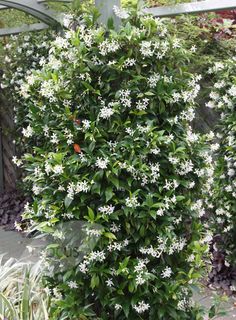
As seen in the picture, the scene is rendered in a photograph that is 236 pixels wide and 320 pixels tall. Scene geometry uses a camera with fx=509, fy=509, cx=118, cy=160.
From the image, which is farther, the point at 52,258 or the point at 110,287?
the point at 52,258

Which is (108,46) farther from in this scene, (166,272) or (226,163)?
(226,163)

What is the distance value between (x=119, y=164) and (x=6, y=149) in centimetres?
576

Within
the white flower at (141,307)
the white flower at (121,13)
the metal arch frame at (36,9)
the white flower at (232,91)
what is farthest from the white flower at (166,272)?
the metal arch frame at (36,9)

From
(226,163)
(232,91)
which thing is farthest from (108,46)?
(226,163)

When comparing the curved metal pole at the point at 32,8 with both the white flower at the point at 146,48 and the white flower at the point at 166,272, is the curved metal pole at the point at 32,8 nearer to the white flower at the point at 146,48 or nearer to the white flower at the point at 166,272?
the white flower at the point at 146,48

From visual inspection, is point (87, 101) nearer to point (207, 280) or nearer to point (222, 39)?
point (207, 280)

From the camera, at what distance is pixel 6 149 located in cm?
779

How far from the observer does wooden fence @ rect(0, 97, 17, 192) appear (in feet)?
24.3

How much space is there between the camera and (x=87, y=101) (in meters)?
2.38

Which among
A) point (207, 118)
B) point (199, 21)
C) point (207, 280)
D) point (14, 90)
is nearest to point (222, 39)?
point (199, 21)

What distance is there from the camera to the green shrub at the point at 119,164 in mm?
2322

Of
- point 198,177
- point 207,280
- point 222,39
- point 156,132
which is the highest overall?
point 222,39

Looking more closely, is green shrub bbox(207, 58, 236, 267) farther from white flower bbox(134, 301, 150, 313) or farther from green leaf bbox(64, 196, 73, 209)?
green leaf bbox(64, 196, 73, 209)

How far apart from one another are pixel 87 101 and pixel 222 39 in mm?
3104
